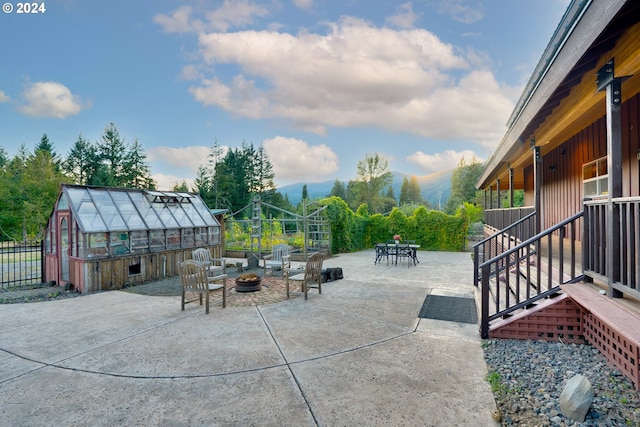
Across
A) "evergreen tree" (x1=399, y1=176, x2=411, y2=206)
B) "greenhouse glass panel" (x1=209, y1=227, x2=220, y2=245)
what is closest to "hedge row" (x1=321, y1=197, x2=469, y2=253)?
"greenhouse glass panel" (x1=209, y1=227, x2=220, y2=245)

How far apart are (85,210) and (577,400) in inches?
399

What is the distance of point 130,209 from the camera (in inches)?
357

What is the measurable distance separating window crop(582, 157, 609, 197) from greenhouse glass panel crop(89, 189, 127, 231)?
11.4m

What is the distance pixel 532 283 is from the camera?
16.1 feet

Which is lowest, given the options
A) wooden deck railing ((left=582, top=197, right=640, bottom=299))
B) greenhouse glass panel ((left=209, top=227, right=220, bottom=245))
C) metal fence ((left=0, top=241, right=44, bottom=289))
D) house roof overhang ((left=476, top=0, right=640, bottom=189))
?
metal fence ((left=0, top=241, right=44, bottom=289))

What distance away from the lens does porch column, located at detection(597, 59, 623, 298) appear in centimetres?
289

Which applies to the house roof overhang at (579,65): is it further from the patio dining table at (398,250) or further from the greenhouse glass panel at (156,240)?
the greenhouse glass panel at (156,240)

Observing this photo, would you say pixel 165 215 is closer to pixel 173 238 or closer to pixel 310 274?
pixel 173 238

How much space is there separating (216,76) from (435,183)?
199 meters

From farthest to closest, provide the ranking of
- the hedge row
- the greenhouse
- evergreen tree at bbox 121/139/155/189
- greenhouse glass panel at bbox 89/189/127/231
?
1. evergreen tree at bbox 121/139/155/189
2. the hedge row
3. greenhouse glass panel at bbox 89/189/127/231
4. the greenhouse

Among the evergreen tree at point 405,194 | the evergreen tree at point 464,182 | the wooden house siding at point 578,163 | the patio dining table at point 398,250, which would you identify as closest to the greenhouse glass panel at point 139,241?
the patio dining table at point 398,250

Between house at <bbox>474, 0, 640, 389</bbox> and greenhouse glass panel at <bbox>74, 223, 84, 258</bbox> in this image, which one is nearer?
house at <bbox>474, 0, 640, 389</bbox>

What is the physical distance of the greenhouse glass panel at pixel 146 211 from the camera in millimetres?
9188

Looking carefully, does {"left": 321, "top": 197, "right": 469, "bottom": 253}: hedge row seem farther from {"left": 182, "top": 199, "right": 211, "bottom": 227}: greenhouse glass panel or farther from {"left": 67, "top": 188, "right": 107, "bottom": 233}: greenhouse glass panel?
{"left": 67, "top": 188, "right": 107, "bottom": 233}: greenhouse glass panel
